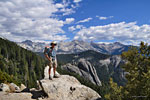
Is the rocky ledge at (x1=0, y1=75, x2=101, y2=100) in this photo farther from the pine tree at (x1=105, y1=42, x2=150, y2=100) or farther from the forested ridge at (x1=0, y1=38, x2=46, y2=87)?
the forested ridge at (x1=0, y1=38, x2=46, y2=87)

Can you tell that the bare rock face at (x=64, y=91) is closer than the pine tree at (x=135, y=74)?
Yes

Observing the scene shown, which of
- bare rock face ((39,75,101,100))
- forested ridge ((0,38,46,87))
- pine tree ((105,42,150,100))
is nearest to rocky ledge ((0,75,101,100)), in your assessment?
bare rock face ((39,75,101,100))

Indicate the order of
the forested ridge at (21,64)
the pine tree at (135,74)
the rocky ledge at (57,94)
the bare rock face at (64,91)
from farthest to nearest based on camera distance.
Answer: the forested ridge at (21,64)
the pine tree at (135,74)
the bare rock face at (64,91)
the rocky ledge at (57,94)

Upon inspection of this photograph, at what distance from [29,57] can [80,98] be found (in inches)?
6105

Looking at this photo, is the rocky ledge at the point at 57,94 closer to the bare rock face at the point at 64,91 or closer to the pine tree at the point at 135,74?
the bare rock face at the point at 64,91

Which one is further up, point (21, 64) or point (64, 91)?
point (64, 91)

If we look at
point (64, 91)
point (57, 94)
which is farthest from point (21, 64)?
point (57, 94)

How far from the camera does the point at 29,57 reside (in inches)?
6201

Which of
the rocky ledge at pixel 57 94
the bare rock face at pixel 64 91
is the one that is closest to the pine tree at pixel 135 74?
the bare rock face at pixel 64 91

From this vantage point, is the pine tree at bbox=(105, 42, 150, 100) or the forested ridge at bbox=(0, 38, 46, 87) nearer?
the pine tree at bbox=(105, 42, 150, 100)

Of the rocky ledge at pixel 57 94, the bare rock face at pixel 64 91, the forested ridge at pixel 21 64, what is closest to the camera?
the rocky ledge at pixel 57 94

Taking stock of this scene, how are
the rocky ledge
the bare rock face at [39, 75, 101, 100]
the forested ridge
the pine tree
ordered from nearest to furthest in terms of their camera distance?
1. the rocky ledge
2. the bare rock face at [39, 75, 101, 100]
3. the pine tree
4. the forested ridge

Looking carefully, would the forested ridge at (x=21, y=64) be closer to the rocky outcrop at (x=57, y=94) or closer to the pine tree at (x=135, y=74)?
the rocky outcrop at (x=57, y=94)

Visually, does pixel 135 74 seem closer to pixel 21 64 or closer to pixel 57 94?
→ pixel 57 94
